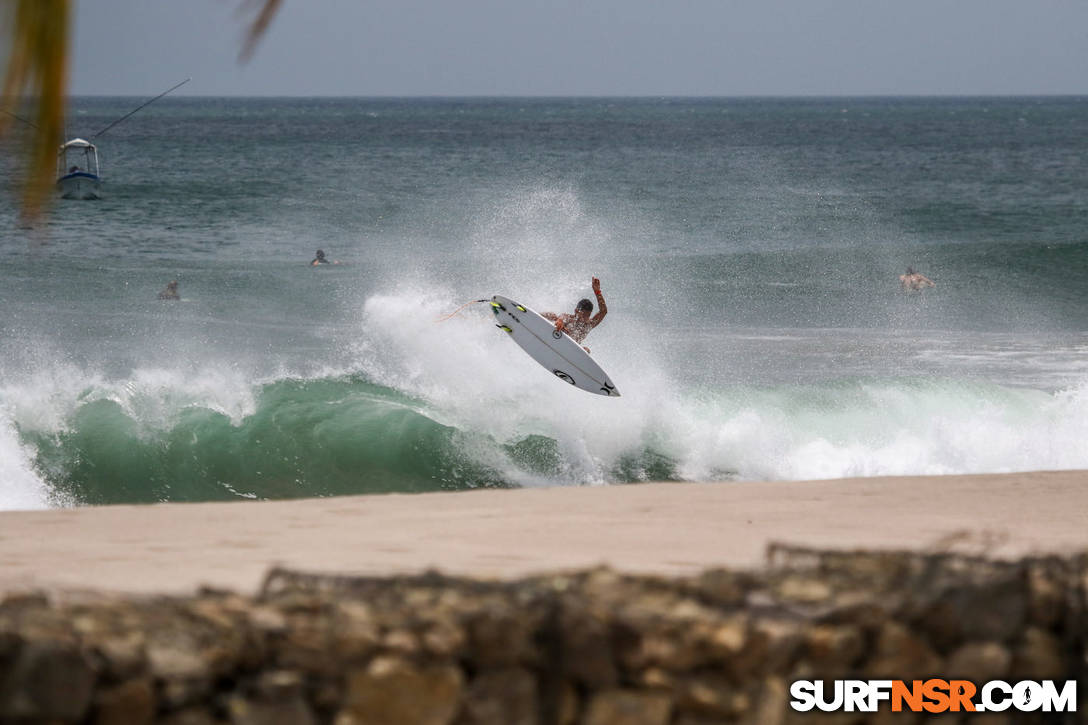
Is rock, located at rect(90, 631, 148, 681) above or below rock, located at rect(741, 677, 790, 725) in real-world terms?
below

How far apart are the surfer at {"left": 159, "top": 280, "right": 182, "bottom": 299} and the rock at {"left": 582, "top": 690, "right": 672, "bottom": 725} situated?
2060 centimetres

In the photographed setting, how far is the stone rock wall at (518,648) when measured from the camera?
342 centimetres

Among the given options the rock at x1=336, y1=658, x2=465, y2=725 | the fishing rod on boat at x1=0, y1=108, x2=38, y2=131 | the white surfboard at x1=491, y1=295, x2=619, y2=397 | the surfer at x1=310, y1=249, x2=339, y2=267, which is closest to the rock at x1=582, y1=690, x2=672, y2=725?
the rock at x1=336, y1=658, x2=465, y2=725

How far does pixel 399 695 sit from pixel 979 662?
195 centimetres

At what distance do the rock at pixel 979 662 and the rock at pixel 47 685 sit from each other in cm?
275

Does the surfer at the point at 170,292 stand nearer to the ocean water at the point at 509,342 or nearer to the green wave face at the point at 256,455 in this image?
the ocean water at the point at 509,342

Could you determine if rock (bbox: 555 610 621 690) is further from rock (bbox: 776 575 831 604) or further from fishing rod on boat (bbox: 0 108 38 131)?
fishing rod on boat (bbox: 0 108 38 131)

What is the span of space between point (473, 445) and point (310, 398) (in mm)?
2512

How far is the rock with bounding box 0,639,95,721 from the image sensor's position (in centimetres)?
330

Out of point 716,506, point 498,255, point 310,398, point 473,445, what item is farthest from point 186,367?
point 498,255

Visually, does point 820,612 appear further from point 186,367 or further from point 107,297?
point 107,297

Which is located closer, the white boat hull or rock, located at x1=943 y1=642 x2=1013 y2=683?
rock, located at x1=943 y1=642 x2=1013 y2=683

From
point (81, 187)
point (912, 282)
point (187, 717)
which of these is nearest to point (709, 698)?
point (187, 717)

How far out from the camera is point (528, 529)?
7543mm
